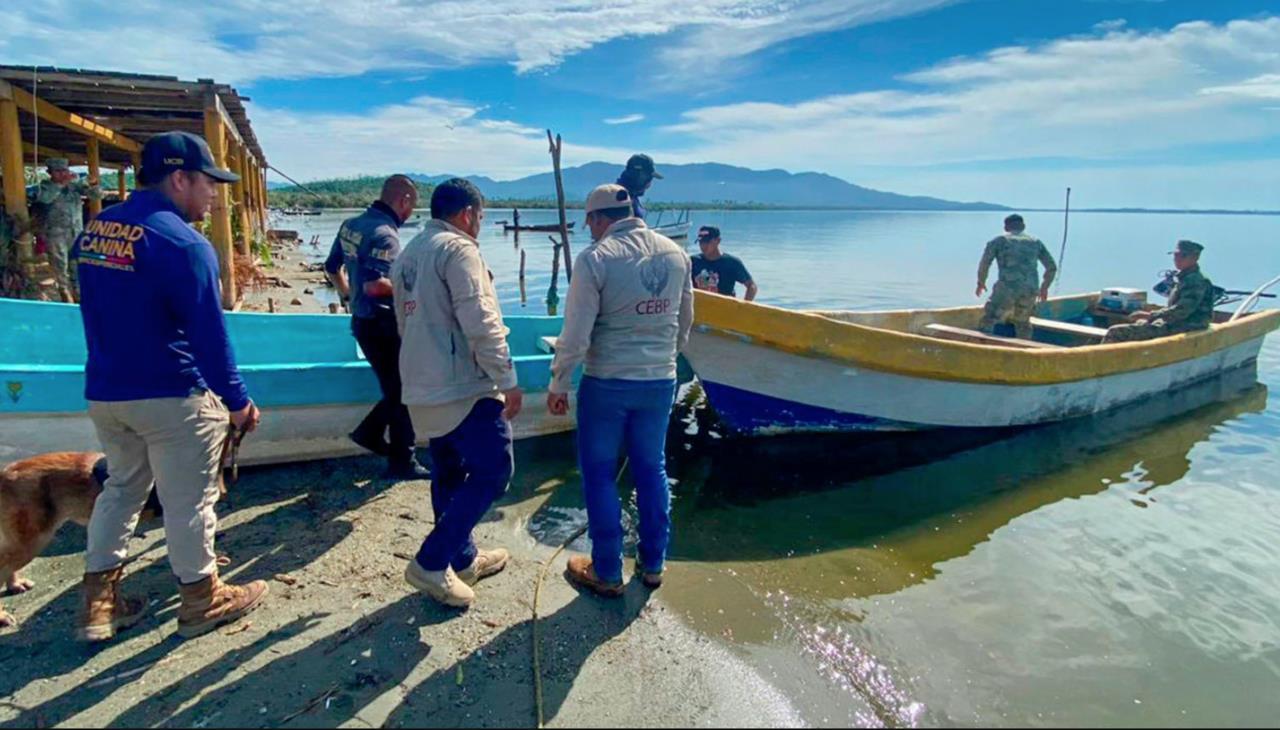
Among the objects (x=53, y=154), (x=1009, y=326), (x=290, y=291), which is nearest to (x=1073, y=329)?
(x=1009, y=326)

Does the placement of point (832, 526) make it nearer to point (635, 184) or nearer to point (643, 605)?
point (643, 605)

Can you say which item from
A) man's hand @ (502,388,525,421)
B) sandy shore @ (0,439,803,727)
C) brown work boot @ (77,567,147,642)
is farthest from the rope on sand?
brown work boot @ (77,567,147,642)

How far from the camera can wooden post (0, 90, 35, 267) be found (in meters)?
8.69

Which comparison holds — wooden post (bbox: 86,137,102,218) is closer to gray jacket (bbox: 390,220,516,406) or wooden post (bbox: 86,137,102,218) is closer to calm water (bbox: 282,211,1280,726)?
calm water (bbox: 282,211,1280,726)

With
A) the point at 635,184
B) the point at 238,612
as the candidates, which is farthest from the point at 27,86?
the point at 238,612

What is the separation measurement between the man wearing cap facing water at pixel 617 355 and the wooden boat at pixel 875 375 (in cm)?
236

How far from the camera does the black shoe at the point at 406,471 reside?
16.5 ft

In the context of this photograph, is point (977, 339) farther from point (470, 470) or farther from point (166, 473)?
point (166, 473)

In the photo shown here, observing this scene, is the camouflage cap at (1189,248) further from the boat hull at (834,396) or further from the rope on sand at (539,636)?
the rope on sand at (539,636)

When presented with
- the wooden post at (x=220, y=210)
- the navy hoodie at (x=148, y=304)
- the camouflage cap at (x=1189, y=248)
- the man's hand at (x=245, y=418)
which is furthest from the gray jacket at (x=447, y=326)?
the camouflage cap at (x=1189, y=248)

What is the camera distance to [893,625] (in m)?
3.84

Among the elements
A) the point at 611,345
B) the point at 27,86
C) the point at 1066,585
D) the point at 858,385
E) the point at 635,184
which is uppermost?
the point at 27,86

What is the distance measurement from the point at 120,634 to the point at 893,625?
12.5ft

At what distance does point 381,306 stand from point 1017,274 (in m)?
7.86
